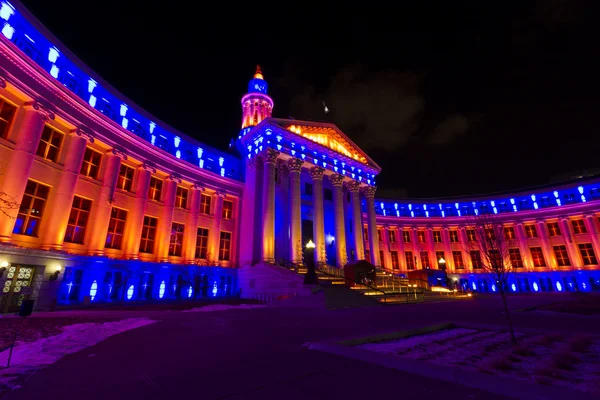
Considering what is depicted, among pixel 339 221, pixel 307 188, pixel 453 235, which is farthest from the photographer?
pixel 453 235

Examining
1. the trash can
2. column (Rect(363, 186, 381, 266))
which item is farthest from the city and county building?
the trash can

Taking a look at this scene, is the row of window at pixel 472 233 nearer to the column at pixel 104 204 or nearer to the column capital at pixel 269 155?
the column capital at pixel 269 155

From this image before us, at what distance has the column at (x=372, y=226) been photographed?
37.1 m

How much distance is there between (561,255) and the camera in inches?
1708

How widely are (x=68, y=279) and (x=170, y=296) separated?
7689 millimetres

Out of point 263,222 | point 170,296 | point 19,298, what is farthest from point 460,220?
point 19,298

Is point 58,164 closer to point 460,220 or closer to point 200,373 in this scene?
point 200,373

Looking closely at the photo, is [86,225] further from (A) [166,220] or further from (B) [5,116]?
(B) [5,116]

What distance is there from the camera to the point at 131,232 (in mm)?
23047

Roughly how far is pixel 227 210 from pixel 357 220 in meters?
17.0

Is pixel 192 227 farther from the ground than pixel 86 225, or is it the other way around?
pixel 192 227

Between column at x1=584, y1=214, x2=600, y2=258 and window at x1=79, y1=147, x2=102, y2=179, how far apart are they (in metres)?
64.0

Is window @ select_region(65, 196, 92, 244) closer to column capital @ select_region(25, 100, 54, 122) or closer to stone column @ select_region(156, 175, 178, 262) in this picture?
column capital @ select_region(25, 100, 54, 122)

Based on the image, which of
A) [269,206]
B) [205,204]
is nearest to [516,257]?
[269,206]
